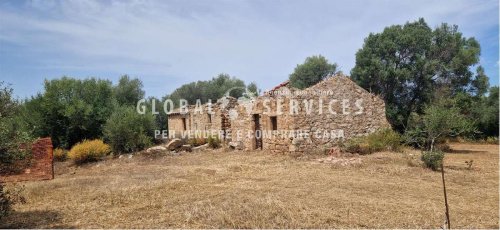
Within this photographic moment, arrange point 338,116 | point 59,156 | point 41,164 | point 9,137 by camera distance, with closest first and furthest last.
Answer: point 9,137 → point 41,164 → point 338,116 → point 59,156

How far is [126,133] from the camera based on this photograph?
17016 mm

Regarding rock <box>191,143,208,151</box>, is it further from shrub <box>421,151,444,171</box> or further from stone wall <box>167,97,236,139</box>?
shrub <box>421,151,444,171</box>

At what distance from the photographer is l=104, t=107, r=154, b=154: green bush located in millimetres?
16891

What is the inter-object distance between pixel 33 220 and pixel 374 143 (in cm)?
1123

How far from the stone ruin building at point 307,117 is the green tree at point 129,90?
13.7m

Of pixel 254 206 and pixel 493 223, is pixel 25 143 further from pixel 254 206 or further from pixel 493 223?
pixel 493 223

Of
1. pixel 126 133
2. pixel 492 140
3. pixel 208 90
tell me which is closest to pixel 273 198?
pixel 126 133

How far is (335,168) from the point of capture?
1045 cm

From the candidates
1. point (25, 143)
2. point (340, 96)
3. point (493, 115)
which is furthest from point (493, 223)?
point (493, 115)

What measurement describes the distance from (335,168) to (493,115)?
1783cm

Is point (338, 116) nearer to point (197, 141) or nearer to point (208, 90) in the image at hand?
point (197, 141)

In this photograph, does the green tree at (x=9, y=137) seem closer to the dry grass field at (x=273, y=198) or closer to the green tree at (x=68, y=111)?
the dry grass field at (x=273, y=198)

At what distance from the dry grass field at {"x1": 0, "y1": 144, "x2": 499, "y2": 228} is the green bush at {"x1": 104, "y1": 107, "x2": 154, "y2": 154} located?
19.3 ft

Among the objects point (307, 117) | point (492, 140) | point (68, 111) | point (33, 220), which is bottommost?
point (33, 220)
